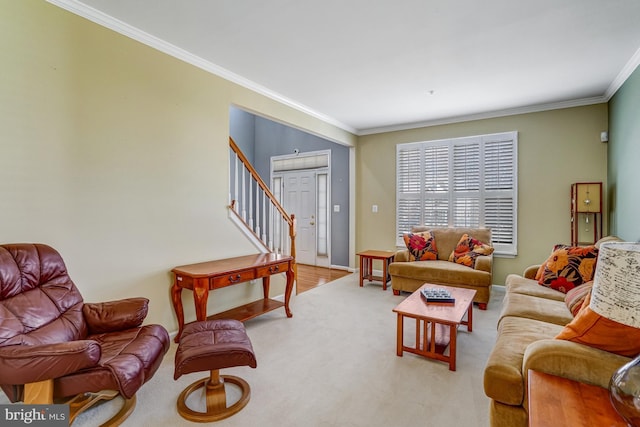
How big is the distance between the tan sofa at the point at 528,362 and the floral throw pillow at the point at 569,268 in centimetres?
73

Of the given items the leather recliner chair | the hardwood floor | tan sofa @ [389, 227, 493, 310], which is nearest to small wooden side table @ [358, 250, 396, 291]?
tan sofa @ [389, 227, 493, 310]

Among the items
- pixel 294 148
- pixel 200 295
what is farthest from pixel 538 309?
pixel 294 148

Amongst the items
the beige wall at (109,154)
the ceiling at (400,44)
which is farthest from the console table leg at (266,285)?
the ceiling at (400,44)

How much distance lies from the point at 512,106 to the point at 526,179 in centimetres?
105

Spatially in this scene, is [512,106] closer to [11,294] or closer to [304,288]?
[304,288]

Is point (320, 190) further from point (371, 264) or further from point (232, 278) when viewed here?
point (232, 278)

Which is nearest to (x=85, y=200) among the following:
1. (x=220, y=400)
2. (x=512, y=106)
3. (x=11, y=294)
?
(x=11, y=294)

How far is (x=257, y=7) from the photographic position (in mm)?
2279

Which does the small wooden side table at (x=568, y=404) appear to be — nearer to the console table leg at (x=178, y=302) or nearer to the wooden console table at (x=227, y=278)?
the wooden console table at (x=227, y=278)

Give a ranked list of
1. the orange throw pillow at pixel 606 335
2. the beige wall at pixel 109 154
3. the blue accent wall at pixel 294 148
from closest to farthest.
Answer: the orange throw pillow at pixel 606 335, the beige wall at pixel 109 154, the blue accent wall at pixel 294 148

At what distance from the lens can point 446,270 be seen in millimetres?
4004

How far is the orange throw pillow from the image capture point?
1.26 m

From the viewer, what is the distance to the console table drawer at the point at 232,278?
2.75m

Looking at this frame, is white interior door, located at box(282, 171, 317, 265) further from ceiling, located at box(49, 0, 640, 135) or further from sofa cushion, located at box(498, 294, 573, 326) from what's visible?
sofa cushion, located at box(498, 294, 573, 326)
